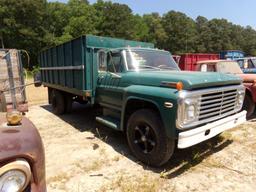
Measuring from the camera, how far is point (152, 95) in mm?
4418

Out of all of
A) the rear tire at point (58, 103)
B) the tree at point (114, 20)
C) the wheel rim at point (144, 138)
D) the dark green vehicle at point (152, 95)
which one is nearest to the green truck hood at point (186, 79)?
the dark green vehicle at point (152, 95)

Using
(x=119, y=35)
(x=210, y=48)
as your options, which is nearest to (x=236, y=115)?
(x=119, y=35)

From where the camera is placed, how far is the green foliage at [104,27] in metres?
45.6

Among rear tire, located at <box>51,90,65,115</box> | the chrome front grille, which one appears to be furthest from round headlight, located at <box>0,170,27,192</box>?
rear tire, located at <box>51,90,65,115</box>

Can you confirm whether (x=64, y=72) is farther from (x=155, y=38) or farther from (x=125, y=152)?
(x=155, y=38)

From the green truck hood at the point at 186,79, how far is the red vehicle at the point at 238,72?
2382 millimetres

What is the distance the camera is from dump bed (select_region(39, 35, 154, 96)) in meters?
6.59

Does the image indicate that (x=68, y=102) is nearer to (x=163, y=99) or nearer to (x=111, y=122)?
(x=111, y=122)

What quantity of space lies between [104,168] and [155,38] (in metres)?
62.7

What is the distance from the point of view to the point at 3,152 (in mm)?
1770

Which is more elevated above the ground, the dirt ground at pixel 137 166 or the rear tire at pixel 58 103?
the rear tire at pixel 58 103

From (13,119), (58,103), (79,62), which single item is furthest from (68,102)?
(13,119)

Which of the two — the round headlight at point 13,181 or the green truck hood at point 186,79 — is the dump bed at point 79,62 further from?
the round headlight at point 13,181

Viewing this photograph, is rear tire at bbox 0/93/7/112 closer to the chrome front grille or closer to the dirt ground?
the dirt ground
